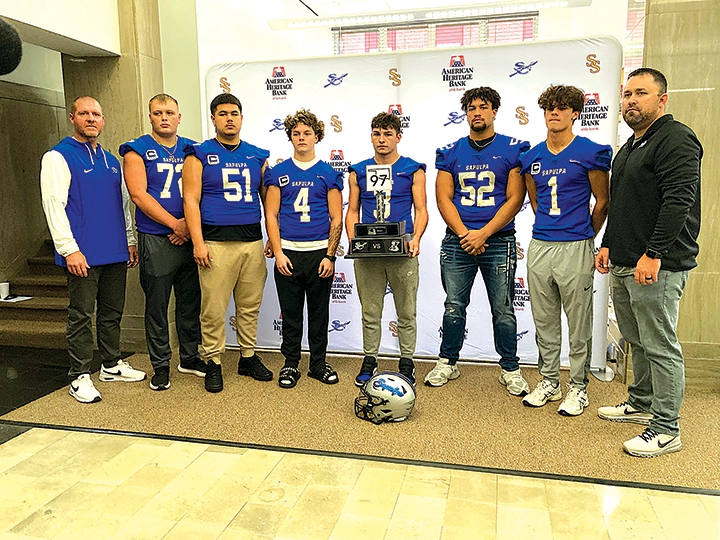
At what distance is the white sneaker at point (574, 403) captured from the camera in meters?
3.11

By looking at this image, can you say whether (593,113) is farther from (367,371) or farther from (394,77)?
(367,371)

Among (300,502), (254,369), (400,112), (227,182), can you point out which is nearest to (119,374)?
(254,369)

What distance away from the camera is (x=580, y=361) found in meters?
3.13

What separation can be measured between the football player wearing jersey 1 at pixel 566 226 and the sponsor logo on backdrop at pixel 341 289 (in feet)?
4.97

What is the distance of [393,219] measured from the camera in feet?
11.4

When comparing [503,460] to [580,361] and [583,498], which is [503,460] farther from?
[580,361]

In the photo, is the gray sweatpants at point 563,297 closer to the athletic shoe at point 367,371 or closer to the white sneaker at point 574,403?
the white sneaker at point 574,403

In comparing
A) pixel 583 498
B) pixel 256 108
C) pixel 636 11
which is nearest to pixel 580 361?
pixel 583 498

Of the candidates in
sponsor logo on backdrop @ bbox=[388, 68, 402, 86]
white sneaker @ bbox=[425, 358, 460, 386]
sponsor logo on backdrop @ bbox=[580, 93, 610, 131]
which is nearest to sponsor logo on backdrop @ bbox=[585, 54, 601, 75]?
sponsor logo on backdrop @ bbox=[580, 93, 610, 131]

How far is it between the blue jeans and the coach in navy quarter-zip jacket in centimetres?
202

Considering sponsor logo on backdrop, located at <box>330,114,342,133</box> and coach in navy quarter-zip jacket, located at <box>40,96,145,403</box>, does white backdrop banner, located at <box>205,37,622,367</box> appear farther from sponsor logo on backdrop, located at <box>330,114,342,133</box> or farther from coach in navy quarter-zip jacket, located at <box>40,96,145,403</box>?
coach in navy quarter-zip jacket, located at <box>40,96,145,403</box>

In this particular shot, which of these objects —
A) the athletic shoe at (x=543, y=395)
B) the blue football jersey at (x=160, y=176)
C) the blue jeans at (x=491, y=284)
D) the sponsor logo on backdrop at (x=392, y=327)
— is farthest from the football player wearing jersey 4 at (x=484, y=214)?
the blue football jersey at (x=160, y=176)

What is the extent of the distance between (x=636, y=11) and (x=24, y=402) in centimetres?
453

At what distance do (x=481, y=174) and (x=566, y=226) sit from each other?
1.93 ft
